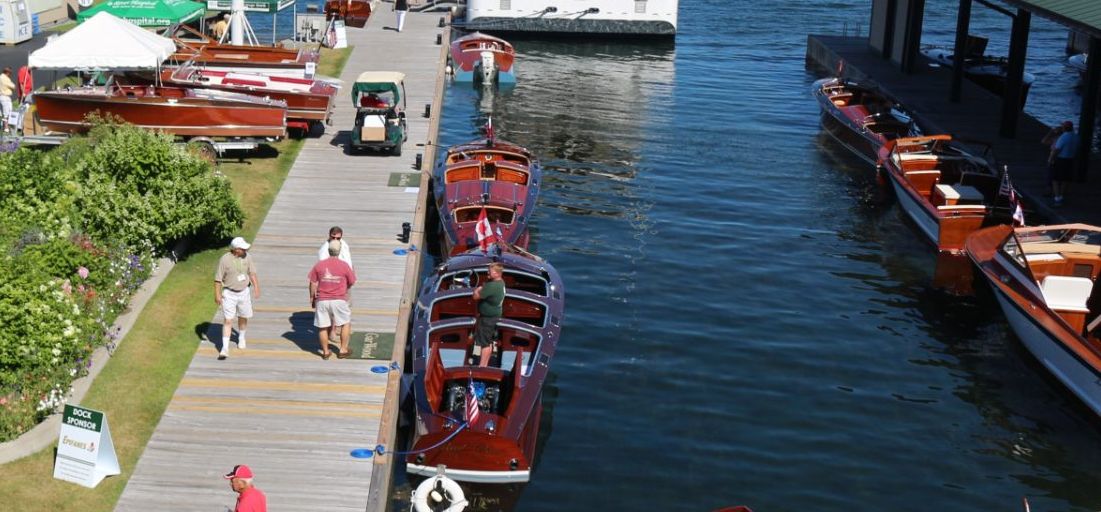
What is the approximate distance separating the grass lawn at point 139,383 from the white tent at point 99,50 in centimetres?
588

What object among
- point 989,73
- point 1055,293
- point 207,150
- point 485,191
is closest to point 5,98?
point 207,150

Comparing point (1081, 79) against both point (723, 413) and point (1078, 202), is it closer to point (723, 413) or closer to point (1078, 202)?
point (1078, 202)

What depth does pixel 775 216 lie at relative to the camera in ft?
115

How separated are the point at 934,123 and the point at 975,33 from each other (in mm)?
28290

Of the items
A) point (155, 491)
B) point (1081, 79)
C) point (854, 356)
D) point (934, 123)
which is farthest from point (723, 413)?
point (1081, 79)

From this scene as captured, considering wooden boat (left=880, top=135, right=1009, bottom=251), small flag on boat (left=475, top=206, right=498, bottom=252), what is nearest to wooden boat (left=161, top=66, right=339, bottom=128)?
small flag on boat (left=475, top=206, right=498, bottom=252)

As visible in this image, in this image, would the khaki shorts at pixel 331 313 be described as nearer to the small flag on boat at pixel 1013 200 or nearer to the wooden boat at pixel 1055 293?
the wooden boat at pixel 1055 293

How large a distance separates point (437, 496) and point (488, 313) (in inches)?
181

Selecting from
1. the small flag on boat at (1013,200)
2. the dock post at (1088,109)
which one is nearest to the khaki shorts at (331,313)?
the small flag on boat at (1013,200)

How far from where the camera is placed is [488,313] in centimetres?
2133

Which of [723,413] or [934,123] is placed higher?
[934,123]

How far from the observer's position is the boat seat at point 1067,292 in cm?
2470

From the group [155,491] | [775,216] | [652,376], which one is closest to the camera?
[155,491]

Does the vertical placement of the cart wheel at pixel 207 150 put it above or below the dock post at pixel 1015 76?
below
